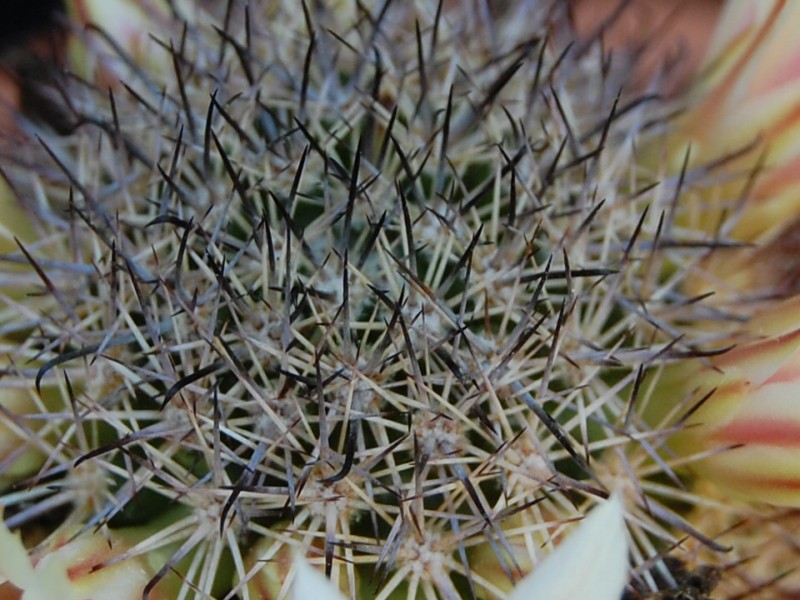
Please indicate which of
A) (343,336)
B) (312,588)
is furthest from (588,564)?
(343,336)

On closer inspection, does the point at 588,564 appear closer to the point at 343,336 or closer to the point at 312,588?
the point at 312,588

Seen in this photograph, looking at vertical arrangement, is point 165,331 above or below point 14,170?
below

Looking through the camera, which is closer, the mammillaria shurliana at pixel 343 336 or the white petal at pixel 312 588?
the white petal at pixel 312 588

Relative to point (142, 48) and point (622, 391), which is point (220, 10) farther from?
point (622, 391)

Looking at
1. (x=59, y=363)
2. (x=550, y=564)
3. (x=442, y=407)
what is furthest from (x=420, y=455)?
(x=59, y=363)

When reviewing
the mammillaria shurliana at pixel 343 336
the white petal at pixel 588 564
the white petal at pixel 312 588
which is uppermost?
the mammillaria shurliana at pixel 343 336
